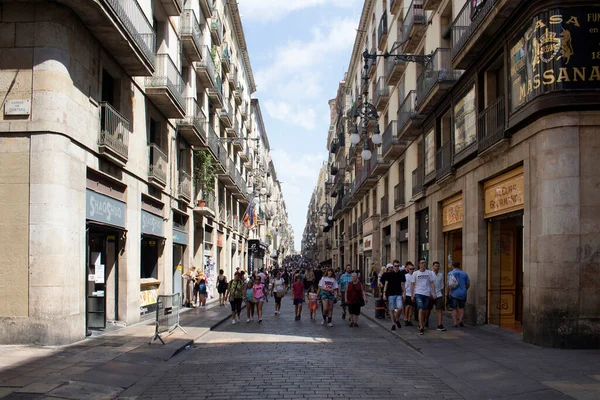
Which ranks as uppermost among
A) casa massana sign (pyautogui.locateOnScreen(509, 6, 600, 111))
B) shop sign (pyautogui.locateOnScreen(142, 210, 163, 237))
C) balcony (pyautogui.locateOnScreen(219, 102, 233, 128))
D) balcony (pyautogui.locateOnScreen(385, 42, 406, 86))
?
balcony (pyautogui.locateOnScreen(385, 42, 406, 86))

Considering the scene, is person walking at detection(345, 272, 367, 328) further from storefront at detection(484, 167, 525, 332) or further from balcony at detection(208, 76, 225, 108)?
balcony at detection(208, 76, 225, 108)

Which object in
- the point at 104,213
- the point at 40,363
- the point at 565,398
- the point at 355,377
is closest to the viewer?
the point at 565,398

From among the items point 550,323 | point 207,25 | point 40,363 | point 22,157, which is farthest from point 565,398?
point 207,25

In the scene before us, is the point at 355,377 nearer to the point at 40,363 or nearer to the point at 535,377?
the point at 535,377

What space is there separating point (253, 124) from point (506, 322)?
1614 inches

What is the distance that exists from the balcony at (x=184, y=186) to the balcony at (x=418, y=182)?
8.85 m

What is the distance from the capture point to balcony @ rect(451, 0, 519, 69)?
42.1ft

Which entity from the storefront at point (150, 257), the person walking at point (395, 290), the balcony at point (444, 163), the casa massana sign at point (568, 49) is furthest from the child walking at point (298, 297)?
the casa massana sign at point (568, 49)

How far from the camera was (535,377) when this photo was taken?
8258 millimetres

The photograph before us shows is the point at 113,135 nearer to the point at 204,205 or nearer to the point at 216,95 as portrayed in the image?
the point at 204,205

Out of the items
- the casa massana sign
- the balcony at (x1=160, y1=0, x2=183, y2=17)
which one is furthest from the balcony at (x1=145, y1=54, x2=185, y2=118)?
the casa massana sign

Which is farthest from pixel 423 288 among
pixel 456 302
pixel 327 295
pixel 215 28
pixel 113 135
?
pixel 215 28

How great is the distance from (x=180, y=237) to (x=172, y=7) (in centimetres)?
868

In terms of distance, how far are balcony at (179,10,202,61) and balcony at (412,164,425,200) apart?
31.6ft
